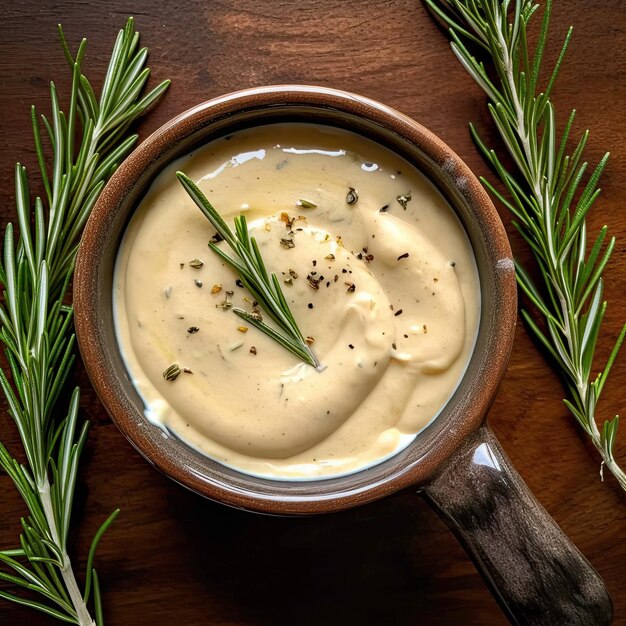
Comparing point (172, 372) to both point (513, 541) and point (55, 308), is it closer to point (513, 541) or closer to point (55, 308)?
point (55, 308)

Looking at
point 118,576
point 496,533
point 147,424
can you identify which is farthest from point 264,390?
point 118,576

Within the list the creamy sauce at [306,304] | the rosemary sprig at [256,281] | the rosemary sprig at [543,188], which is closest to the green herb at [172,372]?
the creamy sauce at [306,304]

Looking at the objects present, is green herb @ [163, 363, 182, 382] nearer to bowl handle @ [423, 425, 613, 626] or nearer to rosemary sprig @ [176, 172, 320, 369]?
rosemary sprig @ [176, 172, 320, 369]

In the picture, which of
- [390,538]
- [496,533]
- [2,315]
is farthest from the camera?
[390,538]

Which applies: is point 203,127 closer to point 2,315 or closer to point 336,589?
point 2,315

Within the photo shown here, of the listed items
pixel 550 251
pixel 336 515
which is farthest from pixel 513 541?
pixel 550 251

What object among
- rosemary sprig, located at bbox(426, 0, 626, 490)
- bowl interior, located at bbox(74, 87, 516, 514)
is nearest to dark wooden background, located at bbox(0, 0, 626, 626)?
rosemary sprig, located at bbox(426, 0, 626, 490)

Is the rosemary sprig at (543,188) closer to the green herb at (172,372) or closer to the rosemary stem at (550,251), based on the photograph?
the rosemary stem at (550,251)
